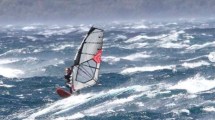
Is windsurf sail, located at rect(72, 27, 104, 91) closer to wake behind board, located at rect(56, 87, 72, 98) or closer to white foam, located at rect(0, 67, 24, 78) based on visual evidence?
wake behind board, located at rect(56, 87, 72, 98)

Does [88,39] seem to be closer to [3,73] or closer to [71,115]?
[71,115]

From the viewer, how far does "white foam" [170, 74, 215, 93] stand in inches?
2082

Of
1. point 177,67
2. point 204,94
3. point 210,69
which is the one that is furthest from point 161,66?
point 204,94

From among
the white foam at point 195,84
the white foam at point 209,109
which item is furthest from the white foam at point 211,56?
the white foam at point 209,109

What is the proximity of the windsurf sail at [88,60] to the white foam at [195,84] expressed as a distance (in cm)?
1027

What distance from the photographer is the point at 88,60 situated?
1921 inches

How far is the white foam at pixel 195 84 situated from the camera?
5288 centimetres

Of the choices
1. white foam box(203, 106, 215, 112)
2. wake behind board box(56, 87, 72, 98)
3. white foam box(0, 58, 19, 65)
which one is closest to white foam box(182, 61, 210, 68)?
white foam box(203, 106, 215, 112)

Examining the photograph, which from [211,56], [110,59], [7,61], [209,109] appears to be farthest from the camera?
[7,61]

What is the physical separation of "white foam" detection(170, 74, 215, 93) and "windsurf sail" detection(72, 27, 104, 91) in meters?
10.3

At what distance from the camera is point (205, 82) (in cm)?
5616

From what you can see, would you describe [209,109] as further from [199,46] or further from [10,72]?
[199,46]

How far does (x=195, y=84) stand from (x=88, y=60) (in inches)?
560

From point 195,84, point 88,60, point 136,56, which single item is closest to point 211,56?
point 136,56
